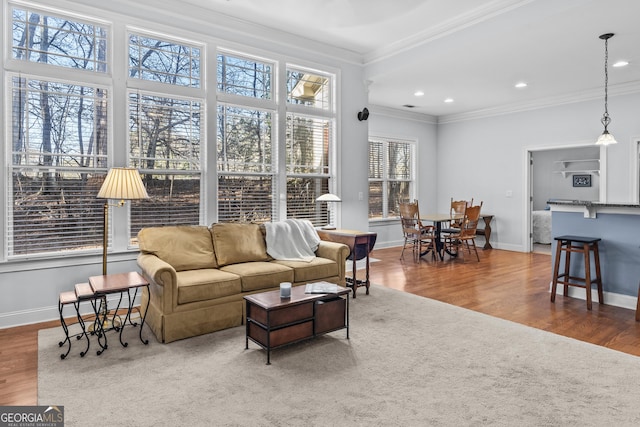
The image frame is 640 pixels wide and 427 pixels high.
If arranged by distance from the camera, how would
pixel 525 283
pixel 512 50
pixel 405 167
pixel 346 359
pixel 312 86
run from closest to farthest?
pixel 346 359 → pixel 512 50 → pixel 525 283 → pixel 312 86 → pixel 405 167

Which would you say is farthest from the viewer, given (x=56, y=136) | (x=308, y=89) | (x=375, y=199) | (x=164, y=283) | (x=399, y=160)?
(x=399, y=160)

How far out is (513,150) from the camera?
7.84 m

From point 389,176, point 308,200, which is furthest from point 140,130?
point 389,176

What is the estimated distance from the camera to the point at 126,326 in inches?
138

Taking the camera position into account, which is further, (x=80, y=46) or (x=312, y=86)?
(x=312, y=86)

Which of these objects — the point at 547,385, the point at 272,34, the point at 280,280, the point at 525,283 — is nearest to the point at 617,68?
the point at 525,283

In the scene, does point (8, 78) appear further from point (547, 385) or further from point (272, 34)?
point (547, 385)

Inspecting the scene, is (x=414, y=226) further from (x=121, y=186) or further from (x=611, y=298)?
(x=121, y=186)

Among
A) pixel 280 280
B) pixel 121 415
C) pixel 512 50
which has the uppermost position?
pixel 512 50

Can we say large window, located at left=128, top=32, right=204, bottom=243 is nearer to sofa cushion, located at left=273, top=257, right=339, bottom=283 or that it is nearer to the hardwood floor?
sofa cushion, located at left=273, top=257, right=339, bottom=283

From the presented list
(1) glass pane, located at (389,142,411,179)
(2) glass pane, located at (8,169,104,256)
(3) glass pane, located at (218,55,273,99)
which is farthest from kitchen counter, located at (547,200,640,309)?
(2) glass pane, located at (8,169,104,256)

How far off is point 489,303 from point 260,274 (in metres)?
2.45

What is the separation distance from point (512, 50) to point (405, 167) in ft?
13.5

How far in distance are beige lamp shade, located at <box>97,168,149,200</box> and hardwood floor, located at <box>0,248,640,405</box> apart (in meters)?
1.29
